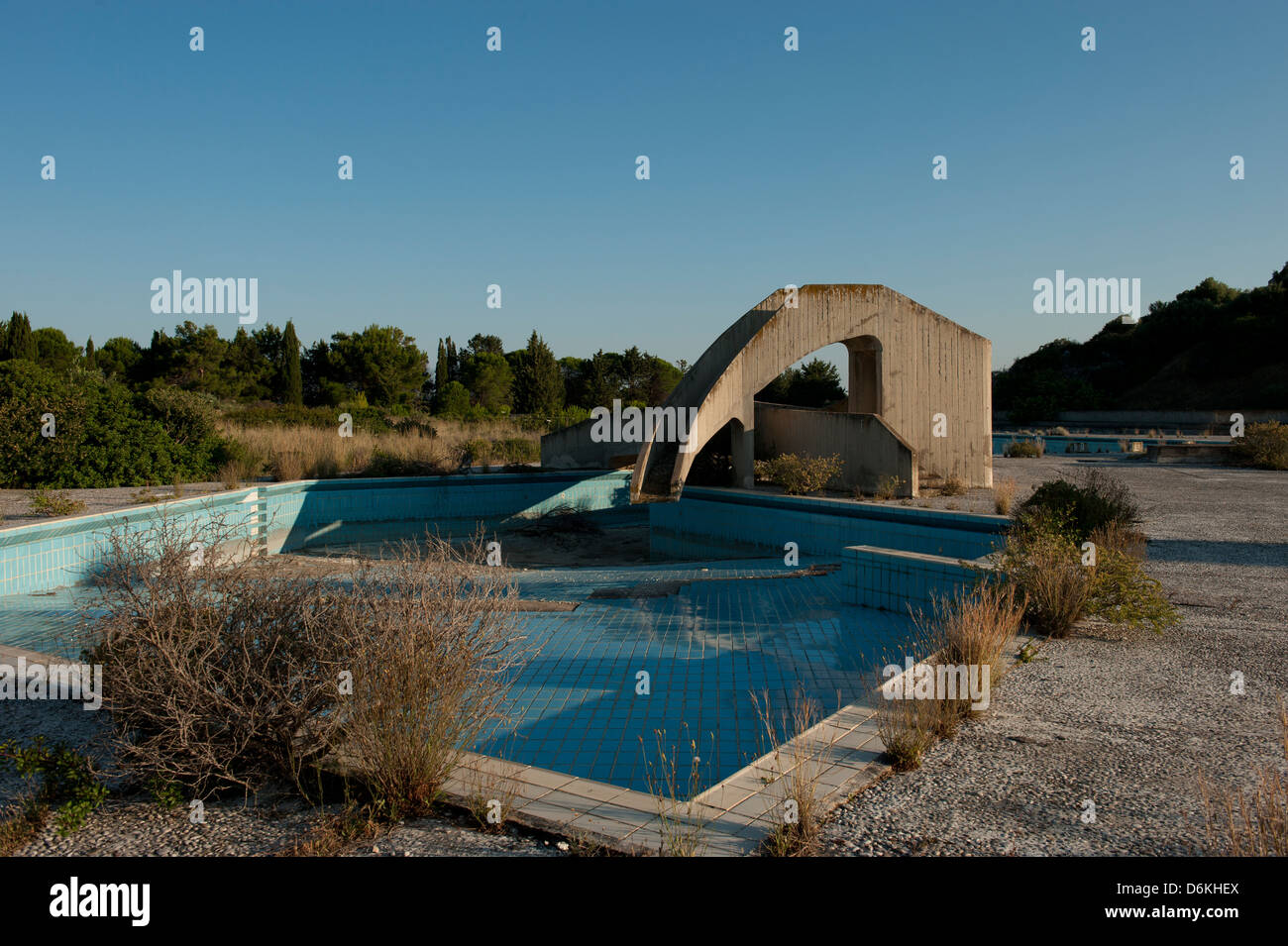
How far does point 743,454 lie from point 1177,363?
36.3 m

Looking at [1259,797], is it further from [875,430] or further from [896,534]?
[875,430]

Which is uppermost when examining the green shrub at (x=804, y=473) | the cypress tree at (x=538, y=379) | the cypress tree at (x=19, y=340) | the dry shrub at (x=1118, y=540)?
the cypress tree at (x=19, y=340)

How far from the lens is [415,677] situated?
2.88 meters

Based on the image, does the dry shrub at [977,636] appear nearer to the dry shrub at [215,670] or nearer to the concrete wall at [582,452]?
the dry shrub at [215,670]

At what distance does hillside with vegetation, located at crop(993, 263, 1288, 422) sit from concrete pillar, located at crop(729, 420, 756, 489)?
2477 centimetres

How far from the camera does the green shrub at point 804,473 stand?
37.3 feet

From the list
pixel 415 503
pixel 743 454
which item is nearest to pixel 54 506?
pixel 415 503

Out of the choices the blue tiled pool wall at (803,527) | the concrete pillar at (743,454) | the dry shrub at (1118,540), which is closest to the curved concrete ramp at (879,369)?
the concrete pillar at (743,454)

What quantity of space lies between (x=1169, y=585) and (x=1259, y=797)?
14.1ft

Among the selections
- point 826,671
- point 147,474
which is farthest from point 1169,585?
point 147,474

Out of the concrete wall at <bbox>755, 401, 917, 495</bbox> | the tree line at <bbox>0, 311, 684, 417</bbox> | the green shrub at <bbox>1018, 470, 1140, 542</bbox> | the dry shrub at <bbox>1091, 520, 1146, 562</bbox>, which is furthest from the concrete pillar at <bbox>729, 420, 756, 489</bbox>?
the tree line at <bbox>0, 311, 684, 417</bbox>

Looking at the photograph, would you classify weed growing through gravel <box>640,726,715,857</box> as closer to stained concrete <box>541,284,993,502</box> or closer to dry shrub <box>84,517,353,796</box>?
dry shrub <box>84,517,353,796</box>

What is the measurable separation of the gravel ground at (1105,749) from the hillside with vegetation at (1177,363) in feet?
101

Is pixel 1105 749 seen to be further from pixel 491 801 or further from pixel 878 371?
pixel 878 371
